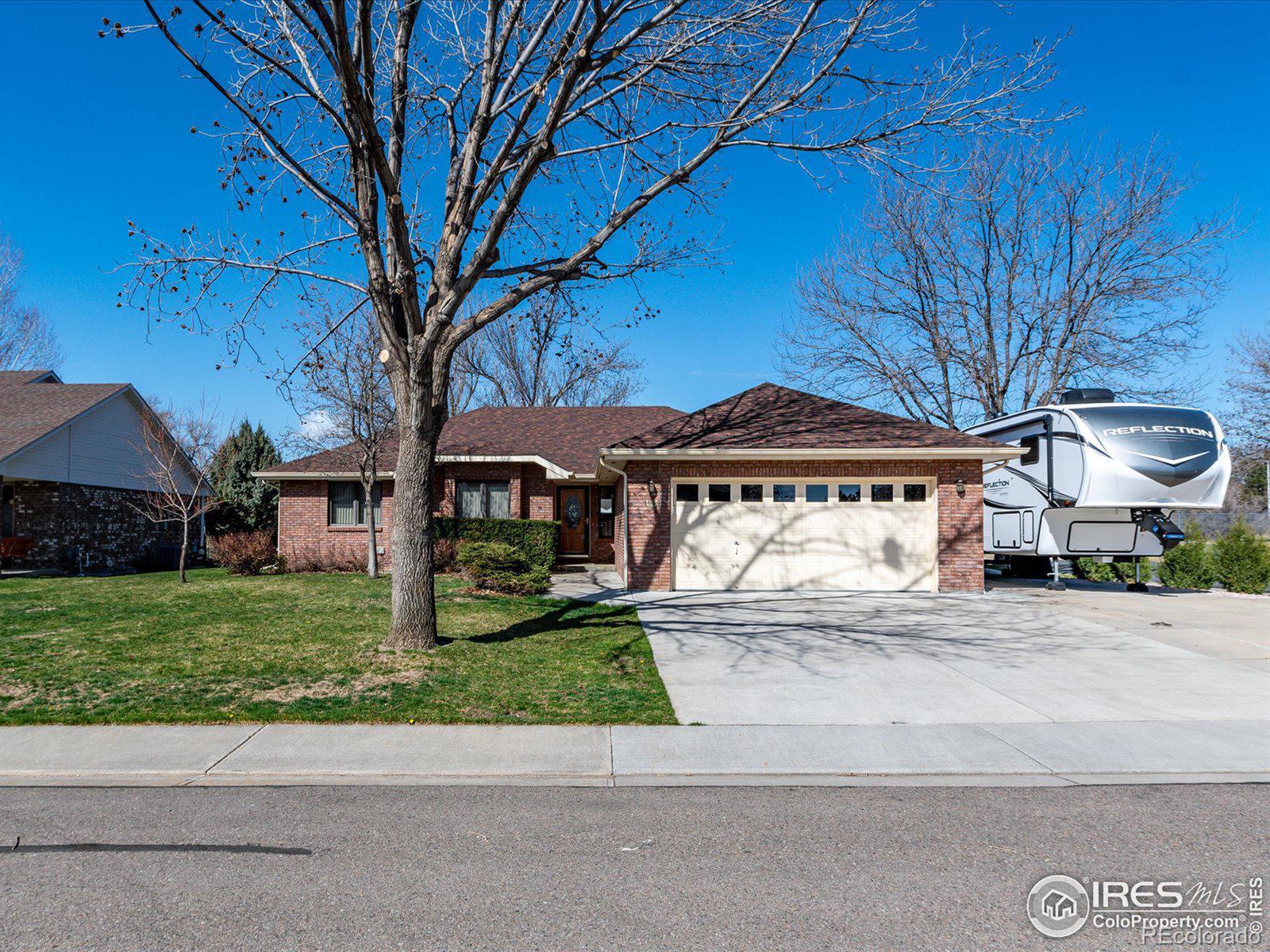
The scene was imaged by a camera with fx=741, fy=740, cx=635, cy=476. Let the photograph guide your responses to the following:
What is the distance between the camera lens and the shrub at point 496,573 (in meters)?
13.8

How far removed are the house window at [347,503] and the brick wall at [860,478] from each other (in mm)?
8408

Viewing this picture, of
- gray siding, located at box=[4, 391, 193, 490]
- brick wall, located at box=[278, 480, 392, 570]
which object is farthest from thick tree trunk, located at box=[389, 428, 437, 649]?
gray siding, located at box=[4, 391, 193, 490]

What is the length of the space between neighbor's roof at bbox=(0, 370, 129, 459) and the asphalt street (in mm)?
18432

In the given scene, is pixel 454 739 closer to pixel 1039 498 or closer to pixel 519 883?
pixel 519 883

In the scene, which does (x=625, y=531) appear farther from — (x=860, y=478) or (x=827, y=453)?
(x=860, y=478)

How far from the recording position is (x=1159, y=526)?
14367 mm

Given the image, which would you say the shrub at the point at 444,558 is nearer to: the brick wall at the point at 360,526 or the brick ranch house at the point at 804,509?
the brick wall at the point at 360,526

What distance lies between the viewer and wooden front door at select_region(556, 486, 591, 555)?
69.8 ft

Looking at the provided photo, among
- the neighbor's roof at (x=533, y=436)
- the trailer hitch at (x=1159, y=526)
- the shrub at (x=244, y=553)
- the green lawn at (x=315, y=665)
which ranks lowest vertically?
the green lawn at (x=315, y=665)

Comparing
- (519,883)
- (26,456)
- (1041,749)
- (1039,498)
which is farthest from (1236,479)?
(26,456)

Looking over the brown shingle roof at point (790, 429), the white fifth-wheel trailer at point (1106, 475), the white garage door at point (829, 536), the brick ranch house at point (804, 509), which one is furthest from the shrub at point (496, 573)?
the white fifth-wheel trailer at point (1106, 475)

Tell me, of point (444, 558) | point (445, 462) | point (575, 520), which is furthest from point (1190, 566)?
point (445, 462)

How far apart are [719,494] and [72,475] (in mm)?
17839

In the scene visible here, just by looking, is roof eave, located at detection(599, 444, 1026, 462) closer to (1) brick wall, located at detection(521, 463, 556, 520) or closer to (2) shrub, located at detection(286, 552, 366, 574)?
(1) brick wall, located at detection(521, 463, 556, 520)
